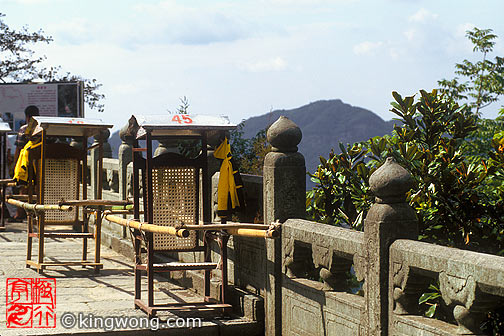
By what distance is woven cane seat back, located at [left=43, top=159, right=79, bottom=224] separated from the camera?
10.6 metres

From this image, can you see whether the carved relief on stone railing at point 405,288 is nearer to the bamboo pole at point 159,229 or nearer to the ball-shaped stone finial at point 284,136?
the ball-shaped stone finial at point 284,136

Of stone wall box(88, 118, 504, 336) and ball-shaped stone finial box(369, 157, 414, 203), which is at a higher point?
ball-shaped stone finial box(369, 157, 414, 203)

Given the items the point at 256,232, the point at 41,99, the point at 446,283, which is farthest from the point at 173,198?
the point at 41,99

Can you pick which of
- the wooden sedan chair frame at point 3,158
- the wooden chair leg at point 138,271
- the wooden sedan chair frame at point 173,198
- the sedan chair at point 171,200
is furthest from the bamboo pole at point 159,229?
the wooden sedan chair frame at point 3,158

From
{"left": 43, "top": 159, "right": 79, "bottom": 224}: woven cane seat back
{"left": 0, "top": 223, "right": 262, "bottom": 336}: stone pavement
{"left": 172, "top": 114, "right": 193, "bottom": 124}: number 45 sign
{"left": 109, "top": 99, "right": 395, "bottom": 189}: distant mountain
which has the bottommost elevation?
{"left": 0, "top": 223, "right": 262, "bottom": 336}: stone pavement

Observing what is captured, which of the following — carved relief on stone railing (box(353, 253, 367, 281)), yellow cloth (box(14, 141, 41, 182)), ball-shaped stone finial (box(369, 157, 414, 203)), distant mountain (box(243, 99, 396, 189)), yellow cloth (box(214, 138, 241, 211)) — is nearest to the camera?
ball-shaped stone finial (box(369, 157, 414, 203))

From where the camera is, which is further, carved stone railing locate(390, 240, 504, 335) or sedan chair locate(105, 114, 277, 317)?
sedan chair locate(105, 114, 277, 317)

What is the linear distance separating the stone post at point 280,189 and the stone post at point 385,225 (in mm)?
1659

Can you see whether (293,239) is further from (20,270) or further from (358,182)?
(20,270)

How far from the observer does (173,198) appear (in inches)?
313

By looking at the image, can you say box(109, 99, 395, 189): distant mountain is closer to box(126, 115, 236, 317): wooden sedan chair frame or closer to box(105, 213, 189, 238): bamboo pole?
box(126, 115, 236, 317): wooden sedan chair frame

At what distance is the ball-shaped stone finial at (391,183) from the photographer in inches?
209

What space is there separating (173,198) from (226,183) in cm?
65

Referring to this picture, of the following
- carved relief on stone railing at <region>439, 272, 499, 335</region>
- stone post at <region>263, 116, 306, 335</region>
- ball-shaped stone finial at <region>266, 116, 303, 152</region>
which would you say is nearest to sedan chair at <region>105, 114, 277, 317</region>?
stone post at <region>263, 116, 306, 335</region>
